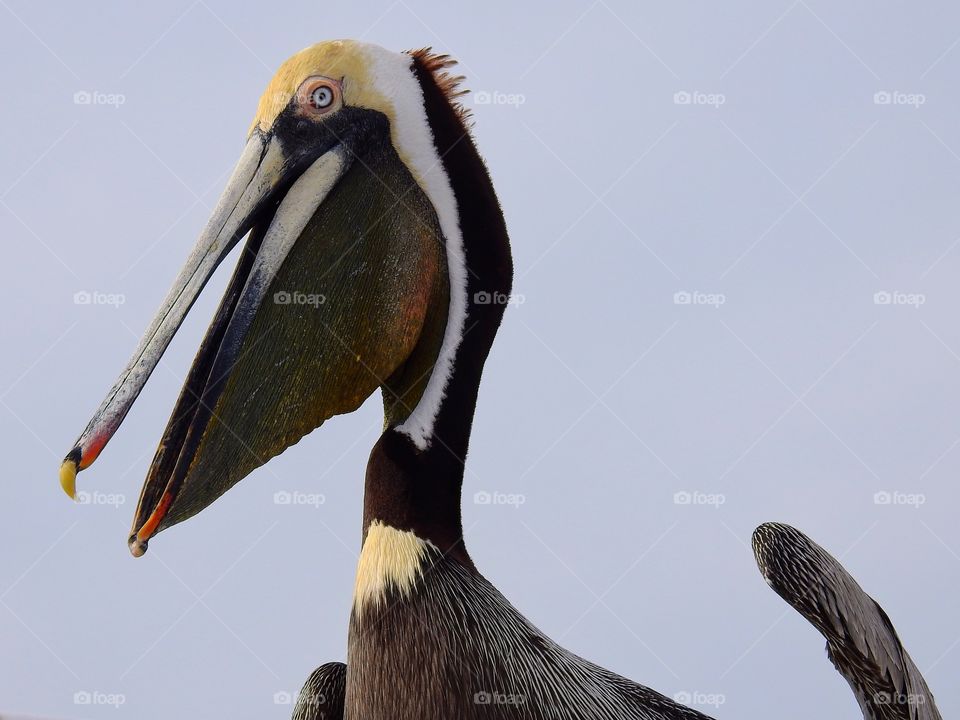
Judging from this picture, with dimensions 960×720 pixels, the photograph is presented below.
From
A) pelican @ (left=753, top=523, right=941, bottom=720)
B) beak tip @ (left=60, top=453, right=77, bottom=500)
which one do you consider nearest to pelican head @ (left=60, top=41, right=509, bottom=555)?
beak tip @ (left=60, top=453, right=77, bottom=500)

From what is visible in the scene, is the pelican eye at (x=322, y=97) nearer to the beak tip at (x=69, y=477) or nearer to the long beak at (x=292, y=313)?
the long beak at (x=292, y=313)

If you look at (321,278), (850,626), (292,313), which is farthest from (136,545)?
(850,626)

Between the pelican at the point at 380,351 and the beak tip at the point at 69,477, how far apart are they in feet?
0.56

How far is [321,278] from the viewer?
8.84 ft

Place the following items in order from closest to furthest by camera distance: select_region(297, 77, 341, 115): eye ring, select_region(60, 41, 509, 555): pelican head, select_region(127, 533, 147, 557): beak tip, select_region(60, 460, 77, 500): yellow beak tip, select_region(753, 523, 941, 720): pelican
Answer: select_region(60, 460, 77, 500): yellow beak tip < select_region(127, 533, 147, 557): beak tip < select_region(60, 41, 509, 555): pelican head < select_region(297, 77, 341, 115): eye ring < select_region(753, 523, 941, 720): pelican

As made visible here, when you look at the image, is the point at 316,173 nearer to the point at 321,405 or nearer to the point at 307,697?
the point at 321,405

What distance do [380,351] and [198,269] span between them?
50 cm

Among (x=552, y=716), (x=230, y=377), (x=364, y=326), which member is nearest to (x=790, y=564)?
(x=552, y=716)

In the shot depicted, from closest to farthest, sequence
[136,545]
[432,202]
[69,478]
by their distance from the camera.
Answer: [69,478] → [136,545] → [432,202]

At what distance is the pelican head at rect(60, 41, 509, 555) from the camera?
100 inches

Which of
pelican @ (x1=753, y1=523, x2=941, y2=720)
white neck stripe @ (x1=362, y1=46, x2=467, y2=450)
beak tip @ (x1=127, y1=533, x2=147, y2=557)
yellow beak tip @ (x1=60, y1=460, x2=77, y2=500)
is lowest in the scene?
beak tip @ (x1=127, y1=533, x2=147, y2=557)

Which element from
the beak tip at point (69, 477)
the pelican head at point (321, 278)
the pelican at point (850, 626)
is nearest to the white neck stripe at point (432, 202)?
the pelican head at point (321, 278)

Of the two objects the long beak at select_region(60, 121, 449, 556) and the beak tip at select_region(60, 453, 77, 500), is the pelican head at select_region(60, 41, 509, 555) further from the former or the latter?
the beak tip at select_region(60, 453, 77, 500)

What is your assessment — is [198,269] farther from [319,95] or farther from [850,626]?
[850,626]
